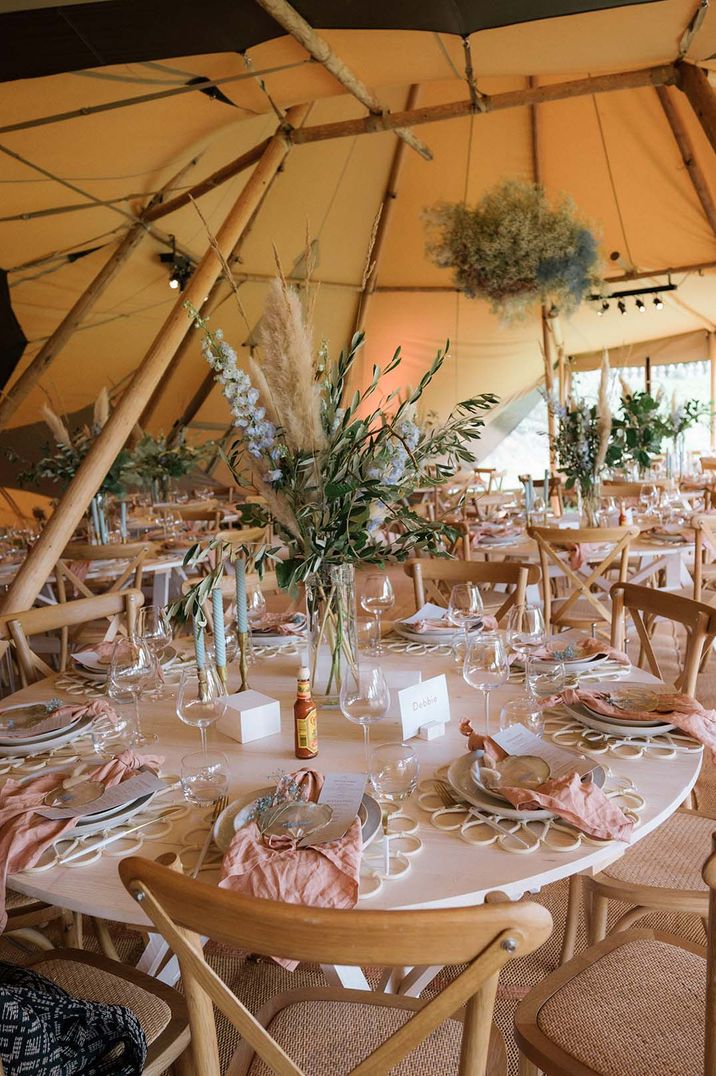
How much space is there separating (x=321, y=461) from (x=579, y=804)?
95cm

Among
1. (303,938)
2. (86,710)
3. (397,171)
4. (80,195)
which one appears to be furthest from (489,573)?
(397,171)

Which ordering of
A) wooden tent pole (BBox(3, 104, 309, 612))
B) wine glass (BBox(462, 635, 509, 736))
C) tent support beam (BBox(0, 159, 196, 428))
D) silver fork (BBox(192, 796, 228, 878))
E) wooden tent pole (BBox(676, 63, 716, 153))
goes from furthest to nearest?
tent support beam (BBox(0, 159, 196, 428)) < wooden tent pole (BBox(676, 63, 716, 153)) < wooden tent pole (BBox(3, 104, 309, 612)) < wine glass (BBox(462, 635, 509, 736)) < silver fork (BBox(192, 796, 228, 878))

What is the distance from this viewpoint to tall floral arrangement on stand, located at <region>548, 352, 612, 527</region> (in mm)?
4551

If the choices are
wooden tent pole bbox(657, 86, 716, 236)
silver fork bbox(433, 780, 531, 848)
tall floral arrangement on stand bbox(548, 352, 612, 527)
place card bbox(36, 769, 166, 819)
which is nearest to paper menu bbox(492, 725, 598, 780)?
silver fork bbox(433, 780, 531, 848)

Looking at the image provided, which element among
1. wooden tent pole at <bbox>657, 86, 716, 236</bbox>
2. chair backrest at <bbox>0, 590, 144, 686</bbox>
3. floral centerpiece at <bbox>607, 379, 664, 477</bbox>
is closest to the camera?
chair backrest at <bbox>0, 590, 144, 686</bbox>

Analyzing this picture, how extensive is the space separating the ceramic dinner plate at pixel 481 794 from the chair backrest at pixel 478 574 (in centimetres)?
138

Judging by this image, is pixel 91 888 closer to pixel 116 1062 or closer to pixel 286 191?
pixel 116 1062

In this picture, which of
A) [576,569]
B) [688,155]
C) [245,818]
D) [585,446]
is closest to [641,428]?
[585,446]

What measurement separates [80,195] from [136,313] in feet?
→ 9.97

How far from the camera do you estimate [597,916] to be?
1.93 metres

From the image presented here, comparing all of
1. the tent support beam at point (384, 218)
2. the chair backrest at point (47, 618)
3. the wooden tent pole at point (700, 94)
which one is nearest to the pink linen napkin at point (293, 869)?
the chair backrest at point (47, 618)

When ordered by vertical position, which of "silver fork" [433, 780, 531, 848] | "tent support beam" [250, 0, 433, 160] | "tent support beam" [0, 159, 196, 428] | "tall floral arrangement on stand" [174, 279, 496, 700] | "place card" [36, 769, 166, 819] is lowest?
"silver fork" [433, 780, 531, 848]

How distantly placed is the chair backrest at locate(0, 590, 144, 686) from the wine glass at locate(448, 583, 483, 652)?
3.23 feet

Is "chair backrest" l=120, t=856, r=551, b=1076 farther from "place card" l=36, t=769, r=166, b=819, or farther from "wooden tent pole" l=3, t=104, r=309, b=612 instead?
"wooden tent pole" l=3, t=104, r=309, b=612
